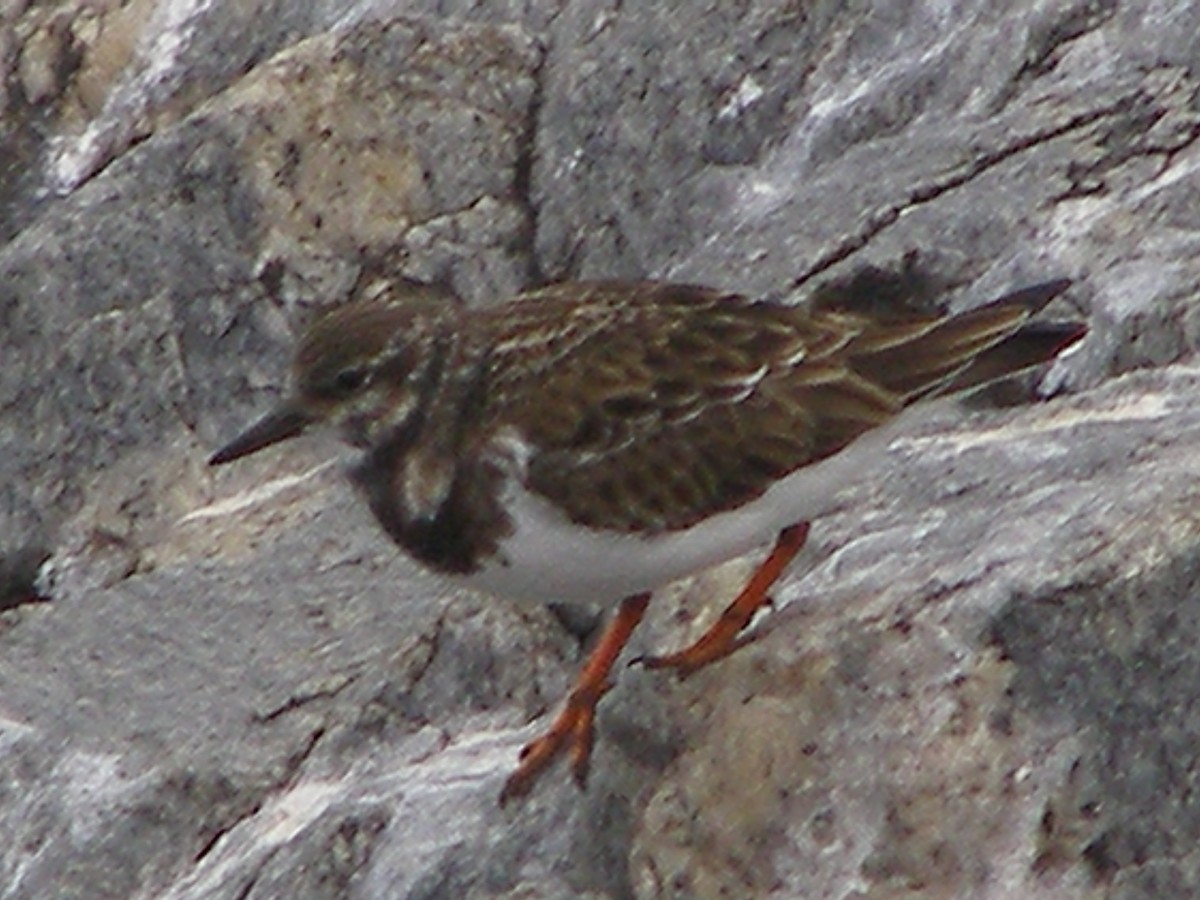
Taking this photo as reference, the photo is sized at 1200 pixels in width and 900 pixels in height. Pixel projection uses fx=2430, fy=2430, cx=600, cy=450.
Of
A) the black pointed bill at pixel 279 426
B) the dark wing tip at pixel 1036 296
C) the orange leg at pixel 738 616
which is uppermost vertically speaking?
the black pointed bill at pixel 279 426

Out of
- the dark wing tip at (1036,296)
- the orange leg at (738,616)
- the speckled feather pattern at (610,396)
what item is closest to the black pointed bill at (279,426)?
the speckled feather pattern at (610,396)

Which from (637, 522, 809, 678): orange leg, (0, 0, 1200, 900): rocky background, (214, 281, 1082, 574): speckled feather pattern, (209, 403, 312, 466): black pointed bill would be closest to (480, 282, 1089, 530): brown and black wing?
(214, 281, 1082, 574): speckled feather pattern

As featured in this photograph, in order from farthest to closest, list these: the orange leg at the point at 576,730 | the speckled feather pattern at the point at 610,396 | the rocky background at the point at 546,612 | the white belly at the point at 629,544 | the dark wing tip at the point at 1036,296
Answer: the dark wing tip at the point at 1036,296 → the orange leg at the point at 576,730 → the speckled feather pattern at the point at 610,396 → the white belly at the point at 629,544 → the rocky background at the point at 546,612

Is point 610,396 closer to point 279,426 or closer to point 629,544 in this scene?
point 629,544

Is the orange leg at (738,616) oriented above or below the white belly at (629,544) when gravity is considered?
below

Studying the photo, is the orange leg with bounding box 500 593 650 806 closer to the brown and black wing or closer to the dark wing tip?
the brown and black wing

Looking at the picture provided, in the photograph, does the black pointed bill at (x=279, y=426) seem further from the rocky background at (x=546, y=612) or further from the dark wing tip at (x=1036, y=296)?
the dark wing tip at (x=1036, y=296)

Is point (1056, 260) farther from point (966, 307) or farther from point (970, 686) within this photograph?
point (970, 686)
